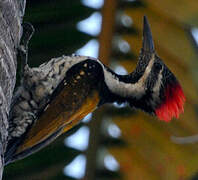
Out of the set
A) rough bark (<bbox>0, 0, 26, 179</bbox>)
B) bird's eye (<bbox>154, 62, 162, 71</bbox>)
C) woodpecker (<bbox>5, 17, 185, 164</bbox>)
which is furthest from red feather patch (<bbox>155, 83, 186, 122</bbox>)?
rough bark (<bbox>0, 0, 26, 179</bbox>)

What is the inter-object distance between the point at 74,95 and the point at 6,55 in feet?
2.83

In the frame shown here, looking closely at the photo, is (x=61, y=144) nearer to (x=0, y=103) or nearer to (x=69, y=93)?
(x=69, y=93)

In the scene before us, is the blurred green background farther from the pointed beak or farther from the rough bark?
the rough bark

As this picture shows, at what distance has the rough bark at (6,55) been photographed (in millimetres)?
2477

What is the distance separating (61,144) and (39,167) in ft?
0.67

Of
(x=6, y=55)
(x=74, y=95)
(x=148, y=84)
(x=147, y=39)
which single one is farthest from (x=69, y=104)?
(x=6, y=55)

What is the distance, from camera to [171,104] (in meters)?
3.39

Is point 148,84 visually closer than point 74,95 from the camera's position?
No

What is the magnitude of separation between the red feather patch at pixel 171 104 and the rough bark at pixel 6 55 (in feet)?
3.42

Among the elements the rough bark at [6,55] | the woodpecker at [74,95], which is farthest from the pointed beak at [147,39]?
the rough bark at [6,55]

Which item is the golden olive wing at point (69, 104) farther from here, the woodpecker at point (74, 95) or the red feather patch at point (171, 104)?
the red feather patch at point (171, 104)

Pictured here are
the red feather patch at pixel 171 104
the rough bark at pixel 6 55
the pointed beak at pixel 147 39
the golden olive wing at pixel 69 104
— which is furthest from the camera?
the pointed beak at pixel 147 39

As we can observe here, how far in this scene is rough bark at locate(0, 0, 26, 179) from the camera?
248cm

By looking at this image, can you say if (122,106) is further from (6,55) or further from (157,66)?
(6,55)
